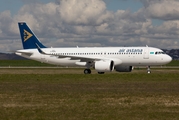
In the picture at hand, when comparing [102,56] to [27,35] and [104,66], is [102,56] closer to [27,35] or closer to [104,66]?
[104,66]

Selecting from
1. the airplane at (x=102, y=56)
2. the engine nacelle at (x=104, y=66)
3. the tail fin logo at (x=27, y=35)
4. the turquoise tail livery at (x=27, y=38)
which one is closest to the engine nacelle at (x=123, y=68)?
the airplane at (x=102, y=56)

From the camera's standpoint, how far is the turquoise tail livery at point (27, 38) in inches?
2240

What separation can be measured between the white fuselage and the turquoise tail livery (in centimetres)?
263

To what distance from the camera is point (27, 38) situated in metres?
57.2

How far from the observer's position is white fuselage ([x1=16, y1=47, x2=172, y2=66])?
49625mm

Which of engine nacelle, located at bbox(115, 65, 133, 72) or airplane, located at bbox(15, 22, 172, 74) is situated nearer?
airplane, located at bbox(15, 22, 172, 74)

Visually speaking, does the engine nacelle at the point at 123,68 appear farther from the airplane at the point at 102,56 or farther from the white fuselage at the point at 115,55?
the white fuselage at the point at 115,55

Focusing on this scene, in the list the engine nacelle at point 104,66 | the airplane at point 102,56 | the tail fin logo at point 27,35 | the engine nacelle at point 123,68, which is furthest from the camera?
the tail fin logo at point 27,35

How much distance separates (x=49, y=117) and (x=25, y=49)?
43696mm

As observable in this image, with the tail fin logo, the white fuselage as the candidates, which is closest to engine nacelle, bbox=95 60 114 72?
the white fuselage

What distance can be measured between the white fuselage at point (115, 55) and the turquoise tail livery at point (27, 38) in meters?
2.63

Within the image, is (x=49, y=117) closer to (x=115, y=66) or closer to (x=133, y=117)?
(x=133, y=117)

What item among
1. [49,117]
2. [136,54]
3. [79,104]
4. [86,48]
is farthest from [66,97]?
[86,48]

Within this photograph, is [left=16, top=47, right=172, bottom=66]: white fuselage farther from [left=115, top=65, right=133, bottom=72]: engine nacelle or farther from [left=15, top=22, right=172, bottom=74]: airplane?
[left=115, top=65, right=133, bottom=72]: engine nacelle
